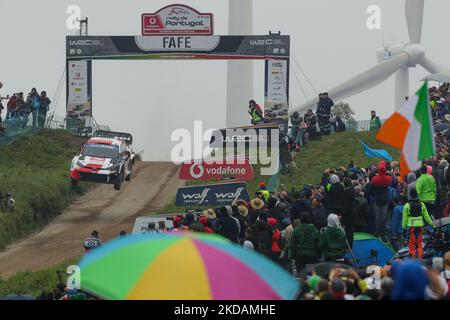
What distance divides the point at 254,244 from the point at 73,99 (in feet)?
93.0

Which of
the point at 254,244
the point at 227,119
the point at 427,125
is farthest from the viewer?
the point at 227,119

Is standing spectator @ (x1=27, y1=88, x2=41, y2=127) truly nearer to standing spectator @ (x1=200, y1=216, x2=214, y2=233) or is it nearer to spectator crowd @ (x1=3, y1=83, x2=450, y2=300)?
spectator crowd @ (x1=3, y1=83, x2=450, y2=300)

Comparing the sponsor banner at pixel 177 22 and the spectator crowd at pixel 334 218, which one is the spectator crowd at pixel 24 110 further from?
the spectator crowd at pixel 334 218

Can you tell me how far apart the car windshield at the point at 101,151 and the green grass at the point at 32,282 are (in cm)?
922

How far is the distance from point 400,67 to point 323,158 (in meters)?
23.8

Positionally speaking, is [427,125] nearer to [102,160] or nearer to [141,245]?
[141,245]

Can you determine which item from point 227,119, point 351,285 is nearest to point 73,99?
point 227,119

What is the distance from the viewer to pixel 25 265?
3033 centimetres

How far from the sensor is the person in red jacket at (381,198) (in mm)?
21625

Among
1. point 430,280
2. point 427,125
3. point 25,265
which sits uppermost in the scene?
point 427,125

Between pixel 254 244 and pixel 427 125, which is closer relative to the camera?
pixel 427 125

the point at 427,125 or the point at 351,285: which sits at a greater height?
the point at 427,125

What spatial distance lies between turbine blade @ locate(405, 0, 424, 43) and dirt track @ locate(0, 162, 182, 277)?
1831 cm

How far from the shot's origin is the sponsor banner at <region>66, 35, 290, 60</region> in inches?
1820
